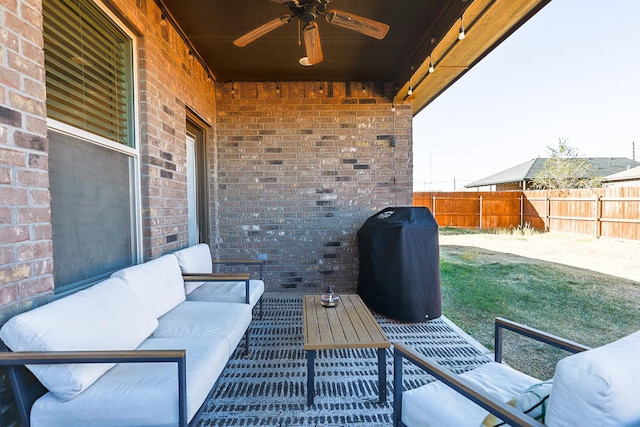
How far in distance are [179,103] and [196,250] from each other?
5.21 ft

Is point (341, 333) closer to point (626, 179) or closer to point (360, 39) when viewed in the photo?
point (360, 39)

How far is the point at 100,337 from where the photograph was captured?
53.4 inches

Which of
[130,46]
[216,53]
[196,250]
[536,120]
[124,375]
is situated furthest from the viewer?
Answer: [536,120]

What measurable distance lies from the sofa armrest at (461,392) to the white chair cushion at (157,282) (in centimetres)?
163

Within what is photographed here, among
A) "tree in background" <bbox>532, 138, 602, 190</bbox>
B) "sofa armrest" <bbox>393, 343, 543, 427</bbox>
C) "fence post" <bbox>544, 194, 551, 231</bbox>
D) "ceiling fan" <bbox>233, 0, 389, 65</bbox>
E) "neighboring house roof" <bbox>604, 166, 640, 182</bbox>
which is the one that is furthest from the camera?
"tree in background" <bbox>532, 138, 602, 190</bbox>

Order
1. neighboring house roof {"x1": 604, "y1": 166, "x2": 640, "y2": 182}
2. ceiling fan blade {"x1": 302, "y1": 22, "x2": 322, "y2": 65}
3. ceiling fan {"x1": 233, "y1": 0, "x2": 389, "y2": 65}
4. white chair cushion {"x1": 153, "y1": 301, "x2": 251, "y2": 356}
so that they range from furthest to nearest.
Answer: neighboring house roof {"x1": 604, "y1": 166, "x2": 640, "y2": 182}
ceiling fan blade {"x1": 302, "y1": 22, "x2": 322, "y2": 65}
ceiling fan {"x1": 233, "y1": 0, "x2": 389, "y2": 65}
white chair cushion {"x1": 153, "y1": 301, "x2": 251, "y2": 356}

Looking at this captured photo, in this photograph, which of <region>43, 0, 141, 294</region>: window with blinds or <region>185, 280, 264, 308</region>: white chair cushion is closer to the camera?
<region>43, 0, 141, 294</region>: window with blinds

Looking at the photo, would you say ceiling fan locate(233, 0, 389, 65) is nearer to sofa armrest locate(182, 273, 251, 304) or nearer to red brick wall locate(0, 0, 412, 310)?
red brick wall locate(0, 0, 412, 310)

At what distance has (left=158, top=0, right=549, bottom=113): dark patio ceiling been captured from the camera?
2.48m

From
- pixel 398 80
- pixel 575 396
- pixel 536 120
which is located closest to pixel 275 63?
pixel 398 80

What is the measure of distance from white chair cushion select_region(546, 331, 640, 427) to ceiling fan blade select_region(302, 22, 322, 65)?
243 centimetres

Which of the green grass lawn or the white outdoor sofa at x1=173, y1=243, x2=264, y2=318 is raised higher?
the white outdoor sofa at x1=173, y1=243, x2=264, y2=318

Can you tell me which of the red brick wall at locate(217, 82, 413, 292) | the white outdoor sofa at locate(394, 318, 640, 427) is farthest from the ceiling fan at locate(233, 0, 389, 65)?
the white outdoor sofa at locate(394, 318, 640, 427)

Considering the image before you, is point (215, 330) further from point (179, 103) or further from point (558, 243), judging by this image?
point (558, 243)
